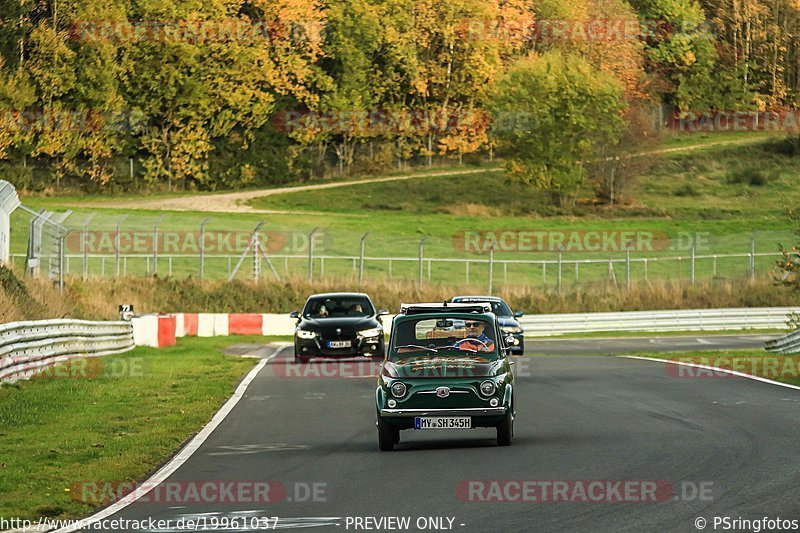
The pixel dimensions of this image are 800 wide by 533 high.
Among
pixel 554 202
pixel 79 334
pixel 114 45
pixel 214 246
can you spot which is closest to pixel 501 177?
pixel 554 202

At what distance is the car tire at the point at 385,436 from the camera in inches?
611

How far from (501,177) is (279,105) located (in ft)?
50.3

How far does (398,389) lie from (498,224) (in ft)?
219

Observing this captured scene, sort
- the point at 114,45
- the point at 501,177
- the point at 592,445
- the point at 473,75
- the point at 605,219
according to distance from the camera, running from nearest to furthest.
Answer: the point at 592,445 < the point at 605,219 < the point at 114,45 < the point at 501,177 < the point at 473,75

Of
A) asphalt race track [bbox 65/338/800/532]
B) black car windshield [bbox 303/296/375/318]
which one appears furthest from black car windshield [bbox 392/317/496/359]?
black car windshield [bbox 303/296/375/318]

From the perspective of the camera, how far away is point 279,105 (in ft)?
334

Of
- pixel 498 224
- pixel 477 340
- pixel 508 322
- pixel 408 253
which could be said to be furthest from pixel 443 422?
pixel 498 224

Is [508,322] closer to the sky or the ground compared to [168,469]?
closer to the sky

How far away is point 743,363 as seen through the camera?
101ft

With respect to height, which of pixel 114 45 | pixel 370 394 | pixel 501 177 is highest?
pixel 114 45

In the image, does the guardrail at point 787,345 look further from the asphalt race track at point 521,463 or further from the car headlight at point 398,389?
the car headlight at point 398,389

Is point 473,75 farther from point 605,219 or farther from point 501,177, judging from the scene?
point 605,219

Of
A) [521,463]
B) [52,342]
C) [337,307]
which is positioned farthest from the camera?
[337,307]

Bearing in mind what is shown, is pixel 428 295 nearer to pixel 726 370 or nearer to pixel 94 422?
pixel 726 370
